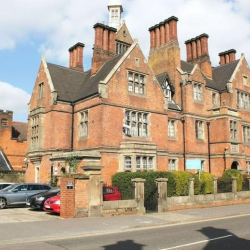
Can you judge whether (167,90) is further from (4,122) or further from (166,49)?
(4,122)

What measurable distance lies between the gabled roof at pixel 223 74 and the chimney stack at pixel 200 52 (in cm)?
110

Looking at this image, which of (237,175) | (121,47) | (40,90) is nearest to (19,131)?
(121,47)

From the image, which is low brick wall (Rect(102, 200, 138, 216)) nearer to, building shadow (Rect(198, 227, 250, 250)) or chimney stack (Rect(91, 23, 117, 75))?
building shadow (Rect(198, 227, 250, 250))

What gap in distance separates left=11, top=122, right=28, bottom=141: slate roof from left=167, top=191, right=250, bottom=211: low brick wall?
32.9m

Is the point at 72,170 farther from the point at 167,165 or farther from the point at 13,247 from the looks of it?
the point at 13,247

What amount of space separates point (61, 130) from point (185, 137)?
11.7 m

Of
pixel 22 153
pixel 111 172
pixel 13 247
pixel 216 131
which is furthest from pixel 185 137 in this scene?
pixel 22 153

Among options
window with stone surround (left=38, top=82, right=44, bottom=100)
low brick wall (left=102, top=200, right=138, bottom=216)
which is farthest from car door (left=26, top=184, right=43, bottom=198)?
window with stone surround (left=38, top=82, right=44, bottom=100)

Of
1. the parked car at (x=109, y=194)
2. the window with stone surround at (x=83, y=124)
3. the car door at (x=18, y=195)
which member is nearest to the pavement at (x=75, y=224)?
the parked car at (x=109, y=194)

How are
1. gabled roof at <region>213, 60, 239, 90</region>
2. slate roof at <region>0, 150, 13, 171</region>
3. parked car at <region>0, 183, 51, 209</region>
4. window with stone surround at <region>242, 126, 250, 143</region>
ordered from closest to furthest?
parked car at <region>0, 183, 51, 209</region> → window with stone surround at <region>242, 126, 250, 143</region> → slate roof at <region>0, 150, 13, 171</region> → gabled roof at <region>213, 60, 239, 90</region>

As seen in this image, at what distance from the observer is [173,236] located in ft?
34.8

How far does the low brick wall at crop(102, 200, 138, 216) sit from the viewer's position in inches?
604

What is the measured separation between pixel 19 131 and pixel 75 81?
2354cm

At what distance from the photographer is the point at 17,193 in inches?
764
